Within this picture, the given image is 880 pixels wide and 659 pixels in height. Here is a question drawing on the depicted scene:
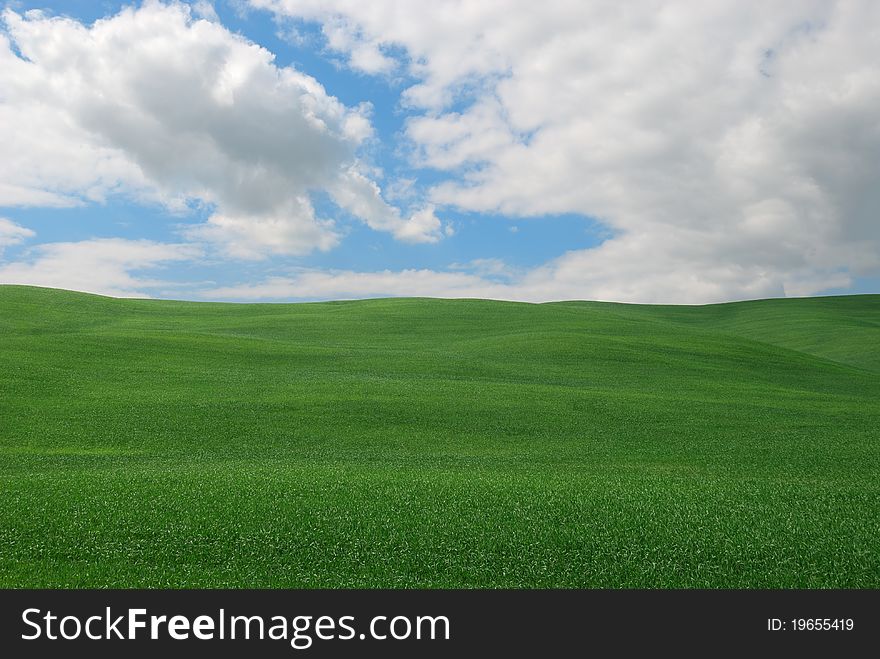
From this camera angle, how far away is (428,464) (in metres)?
14.6

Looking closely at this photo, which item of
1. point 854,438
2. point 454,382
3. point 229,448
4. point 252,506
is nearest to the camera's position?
point 252,506

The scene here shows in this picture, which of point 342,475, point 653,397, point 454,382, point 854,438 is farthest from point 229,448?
point 854,438

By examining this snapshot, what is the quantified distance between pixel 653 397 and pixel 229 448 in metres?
15.3

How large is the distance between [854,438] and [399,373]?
16618 millimetres

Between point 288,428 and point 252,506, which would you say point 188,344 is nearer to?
point 288,428

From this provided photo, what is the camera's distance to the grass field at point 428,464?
8141 mm

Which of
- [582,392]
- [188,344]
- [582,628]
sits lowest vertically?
[582,628]

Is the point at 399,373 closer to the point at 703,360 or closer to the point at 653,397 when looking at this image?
the point at 653,397

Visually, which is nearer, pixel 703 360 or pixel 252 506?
pixel 252 506

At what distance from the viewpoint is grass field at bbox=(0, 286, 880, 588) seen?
814cm

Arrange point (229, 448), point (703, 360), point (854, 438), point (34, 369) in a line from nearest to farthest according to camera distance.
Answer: point (229, 448) → point (854, 438) → point (34, 369) → point (703, 360)

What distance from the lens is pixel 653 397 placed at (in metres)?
23.9

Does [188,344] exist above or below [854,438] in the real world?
above

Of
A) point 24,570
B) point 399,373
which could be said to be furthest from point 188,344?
point 24,570
